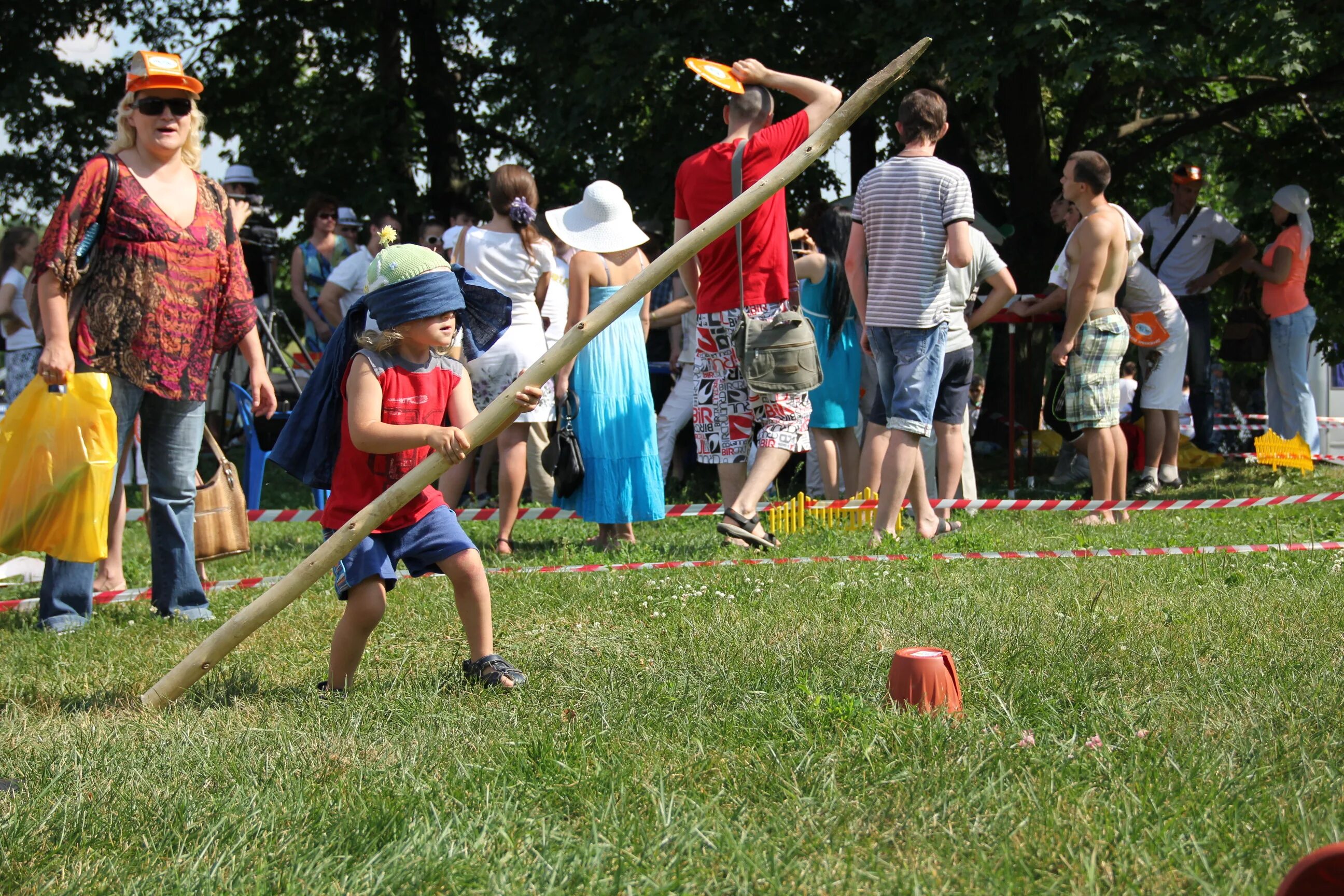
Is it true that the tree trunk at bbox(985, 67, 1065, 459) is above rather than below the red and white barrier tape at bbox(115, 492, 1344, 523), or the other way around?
above

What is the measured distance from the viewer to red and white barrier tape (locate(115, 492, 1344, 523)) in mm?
7434

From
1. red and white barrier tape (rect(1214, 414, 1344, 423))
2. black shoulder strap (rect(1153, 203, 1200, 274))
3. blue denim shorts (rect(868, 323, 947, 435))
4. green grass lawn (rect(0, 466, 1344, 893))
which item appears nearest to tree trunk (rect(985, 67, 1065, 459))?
black shoulder strap (rect(1153, 203, 1200, 274))

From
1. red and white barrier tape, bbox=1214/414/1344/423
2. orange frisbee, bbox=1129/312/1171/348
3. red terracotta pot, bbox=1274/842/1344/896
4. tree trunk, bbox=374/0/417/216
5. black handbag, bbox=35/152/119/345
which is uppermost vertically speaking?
tree trunk, bbox=374/0/417/216

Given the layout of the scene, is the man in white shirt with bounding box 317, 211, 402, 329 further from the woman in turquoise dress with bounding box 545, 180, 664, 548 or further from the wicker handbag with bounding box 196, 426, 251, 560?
the wicker handbag with bounding box 196, 426, 251, 560

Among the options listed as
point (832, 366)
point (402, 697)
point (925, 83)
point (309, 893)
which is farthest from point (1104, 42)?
point (309, 893)

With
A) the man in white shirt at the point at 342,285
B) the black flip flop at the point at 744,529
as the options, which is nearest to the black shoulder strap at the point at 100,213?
the black flip flop at the point at 744,529

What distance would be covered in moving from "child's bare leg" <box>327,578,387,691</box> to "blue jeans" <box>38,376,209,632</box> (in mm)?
1593

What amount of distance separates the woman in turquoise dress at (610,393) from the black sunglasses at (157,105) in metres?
2.10

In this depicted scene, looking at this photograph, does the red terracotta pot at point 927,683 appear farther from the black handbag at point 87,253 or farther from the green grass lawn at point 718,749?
the black handbag at point 87,253

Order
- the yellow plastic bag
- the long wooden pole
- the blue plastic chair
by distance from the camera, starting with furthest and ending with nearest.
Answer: the blue plastic chair < the yellow plastic bag < the long wooden pole

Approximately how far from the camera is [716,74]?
5.94 metres

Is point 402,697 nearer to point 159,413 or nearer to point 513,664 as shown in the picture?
point 513,664

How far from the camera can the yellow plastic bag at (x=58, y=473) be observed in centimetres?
498

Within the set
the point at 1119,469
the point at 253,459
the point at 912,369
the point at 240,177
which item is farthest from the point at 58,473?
the point at 240,177
